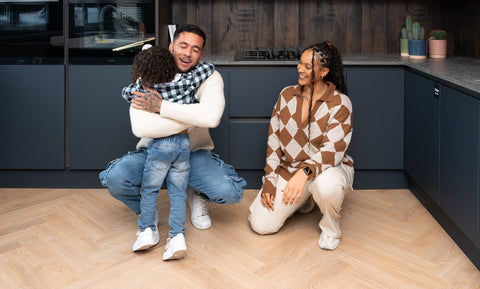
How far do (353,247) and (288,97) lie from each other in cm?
77

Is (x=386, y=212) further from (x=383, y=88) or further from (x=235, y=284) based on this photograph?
(x=235, y=284)

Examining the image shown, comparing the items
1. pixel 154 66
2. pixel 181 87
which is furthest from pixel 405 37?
pixel 154 66

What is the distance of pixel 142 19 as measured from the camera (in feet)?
10.8

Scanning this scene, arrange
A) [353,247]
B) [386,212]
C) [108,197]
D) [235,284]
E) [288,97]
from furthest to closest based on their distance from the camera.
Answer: [108,197], [386,212], [288,97], [353,247], [235,284]

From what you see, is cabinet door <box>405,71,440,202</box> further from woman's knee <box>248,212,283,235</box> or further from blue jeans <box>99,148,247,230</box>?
blue jeans <box>99,148,247,230</box>

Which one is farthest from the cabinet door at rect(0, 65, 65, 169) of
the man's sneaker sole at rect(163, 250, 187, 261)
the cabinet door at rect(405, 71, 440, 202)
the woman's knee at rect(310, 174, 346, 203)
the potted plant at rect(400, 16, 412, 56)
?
the potted plant at rect(400, 16, 412, 56)

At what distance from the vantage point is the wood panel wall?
12.4ft

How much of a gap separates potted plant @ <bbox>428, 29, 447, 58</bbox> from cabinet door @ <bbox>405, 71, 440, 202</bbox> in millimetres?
457

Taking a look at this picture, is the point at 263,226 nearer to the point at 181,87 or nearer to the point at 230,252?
the point at 230,252

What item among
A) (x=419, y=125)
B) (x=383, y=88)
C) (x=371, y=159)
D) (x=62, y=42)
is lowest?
(x=371, y=159)

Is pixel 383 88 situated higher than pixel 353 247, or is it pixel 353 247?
pixel 383 88

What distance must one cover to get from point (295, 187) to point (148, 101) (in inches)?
29.1

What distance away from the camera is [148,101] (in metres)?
2.38

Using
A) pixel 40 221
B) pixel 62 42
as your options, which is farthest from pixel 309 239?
pixel 62 42
